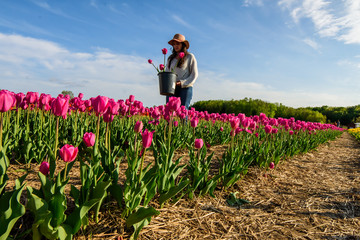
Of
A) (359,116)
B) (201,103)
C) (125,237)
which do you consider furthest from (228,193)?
(359,116)

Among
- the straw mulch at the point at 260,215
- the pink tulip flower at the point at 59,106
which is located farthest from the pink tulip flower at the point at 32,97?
the straw mulch at the point at 260,215

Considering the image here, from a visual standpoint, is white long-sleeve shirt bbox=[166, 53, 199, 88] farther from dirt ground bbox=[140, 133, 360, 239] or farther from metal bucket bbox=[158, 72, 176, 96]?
dirt ground bbox=[140, 133, 360, 239]

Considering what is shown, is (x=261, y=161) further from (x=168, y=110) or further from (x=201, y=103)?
(x=201, y=103)

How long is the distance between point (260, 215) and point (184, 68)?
4.05m

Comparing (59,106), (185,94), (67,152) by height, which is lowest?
(67,152)

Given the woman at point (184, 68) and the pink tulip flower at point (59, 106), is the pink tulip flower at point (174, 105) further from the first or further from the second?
the woman at point (184, 68)

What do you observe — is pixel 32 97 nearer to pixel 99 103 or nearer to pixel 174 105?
pixel 99 103

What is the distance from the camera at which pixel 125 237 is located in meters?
1.66

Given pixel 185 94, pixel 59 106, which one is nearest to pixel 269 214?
pixel 59 106

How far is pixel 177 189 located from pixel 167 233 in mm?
Answer: 340

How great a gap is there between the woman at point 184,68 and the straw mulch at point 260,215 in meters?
2.70

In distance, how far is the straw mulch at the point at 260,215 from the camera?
182cm

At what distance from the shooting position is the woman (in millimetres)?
5566

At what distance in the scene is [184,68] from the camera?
18.7ft
